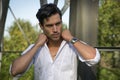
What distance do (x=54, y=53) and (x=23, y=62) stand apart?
164 millimetres

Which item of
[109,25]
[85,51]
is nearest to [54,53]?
[85,51]

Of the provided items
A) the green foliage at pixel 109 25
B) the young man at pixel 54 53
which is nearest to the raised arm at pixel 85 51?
the young man at pixel 54 53

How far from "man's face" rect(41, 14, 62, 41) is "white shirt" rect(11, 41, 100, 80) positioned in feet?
0.32

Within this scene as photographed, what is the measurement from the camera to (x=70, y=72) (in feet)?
4.71

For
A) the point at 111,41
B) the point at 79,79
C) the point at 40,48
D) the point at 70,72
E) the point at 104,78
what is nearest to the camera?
the point at 70,72

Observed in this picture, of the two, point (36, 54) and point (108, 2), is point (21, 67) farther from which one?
point (108, 2)

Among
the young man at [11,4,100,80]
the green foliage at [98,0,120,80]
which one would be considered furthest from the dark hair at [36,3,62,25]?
the green foliage at [98,0,120,80]

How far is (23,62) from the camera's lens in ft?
4.80

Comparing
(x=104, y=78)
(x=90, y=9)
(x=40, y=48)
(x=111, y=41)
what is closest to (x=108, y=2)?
(x=111, y=41)

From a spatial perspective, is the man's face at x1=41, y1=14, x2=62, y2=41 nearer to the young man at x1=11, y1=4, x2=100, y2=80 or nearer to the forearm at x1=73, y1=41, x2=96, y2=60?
the young man at x1=11, y1=4, x2=100, y2=80

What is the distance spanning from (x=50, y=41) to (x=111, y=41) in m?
2.49

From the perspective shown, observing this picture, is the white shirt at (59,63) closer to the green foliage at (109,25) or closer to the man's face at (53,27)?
the man's face at (53,27)

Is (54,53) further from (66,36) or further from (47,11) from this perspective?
(47,11)

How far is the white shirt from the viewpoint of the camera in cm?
143
